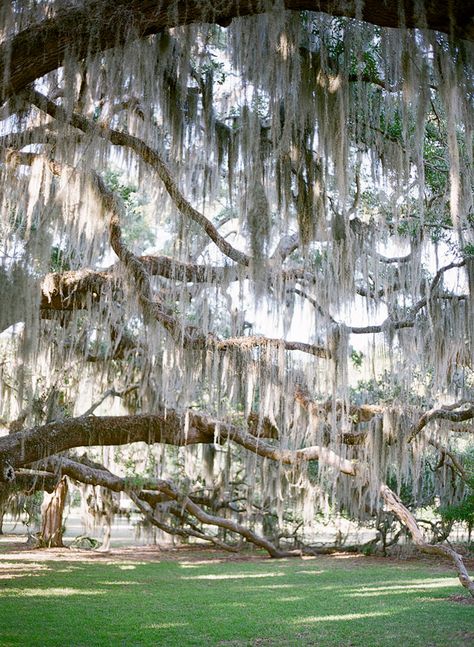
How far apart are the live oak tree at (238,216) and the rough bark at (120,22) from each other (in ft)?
0.03

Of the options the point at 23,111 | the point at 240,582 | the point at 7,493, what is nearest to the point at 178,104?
the point at 23,111

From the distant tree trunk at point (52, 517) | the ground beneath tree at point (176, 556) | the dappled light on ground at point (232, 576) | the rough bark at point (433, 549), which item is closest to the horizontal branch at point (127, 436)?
the rough bark at point (433, 549)

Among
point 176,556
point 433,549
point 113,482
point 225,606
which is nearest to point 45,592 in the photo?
point 225,606

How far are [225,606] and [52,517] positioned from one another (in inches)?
341

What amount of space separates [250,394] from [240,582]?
418 cm

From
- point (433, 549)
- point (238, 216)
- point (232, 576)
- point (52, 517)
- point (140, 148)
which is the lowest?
point (232, 576)

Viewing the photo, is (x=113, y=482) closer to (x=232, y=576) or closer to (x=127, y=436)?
(x=232, y=576)

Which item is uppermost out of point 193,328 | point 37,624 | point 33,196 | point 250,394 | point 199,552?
point 33,196

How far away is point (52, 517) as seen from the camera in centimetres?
1588

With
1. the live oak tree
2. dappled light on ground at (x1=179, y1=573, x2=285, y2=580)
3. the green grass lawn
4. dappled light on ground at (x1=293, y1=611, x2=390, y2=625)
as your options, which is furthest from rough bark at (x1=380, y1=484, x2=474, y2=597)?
dappled light on ground at (x1=179, y1=573, x2=285, y2=580)

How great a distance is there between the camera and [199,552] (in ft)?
55.9

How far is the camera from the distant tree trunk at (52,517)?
51.5 ft

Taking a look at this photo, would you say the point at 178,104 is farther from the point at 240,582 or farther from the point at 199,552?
the point at 199,552

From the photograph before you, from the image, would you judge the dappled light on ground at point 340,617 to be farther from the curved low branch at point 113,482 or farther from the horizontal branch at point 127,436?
the curved low branch at point 113,482
